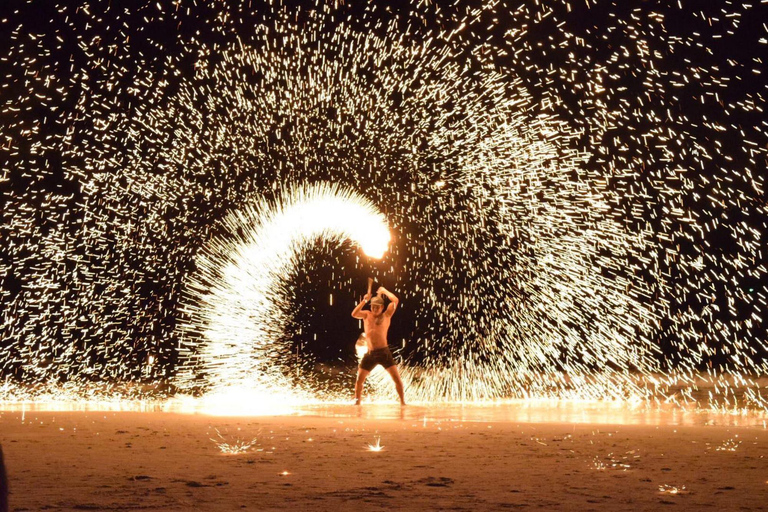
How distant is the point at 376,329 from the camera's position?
12805 mm

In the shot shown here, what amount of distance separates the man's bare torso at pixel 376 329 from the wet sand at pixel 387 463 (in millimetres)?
1774

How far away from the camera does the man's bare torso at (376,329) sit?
12.8 metres

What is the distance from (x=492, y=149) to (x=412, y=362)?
27.1ft

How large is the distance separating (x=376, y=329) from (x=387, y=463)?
5604 millimetres

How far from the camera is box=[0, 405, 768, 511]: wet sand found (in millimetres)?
5699

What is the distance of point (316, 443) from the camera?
8516 millimetres

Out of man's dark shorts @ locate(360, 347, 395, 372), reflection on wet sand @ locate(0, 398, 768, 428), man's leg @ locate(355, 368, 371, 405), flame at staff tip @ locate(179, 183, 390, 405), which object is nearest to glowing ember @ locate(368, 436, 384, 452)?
reflection on wet sand @ locate(0, 398, 768, 428)

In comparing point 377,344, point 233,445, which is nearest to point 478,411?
point 377,344

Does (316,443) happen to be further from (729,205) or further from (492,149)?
(729,205)

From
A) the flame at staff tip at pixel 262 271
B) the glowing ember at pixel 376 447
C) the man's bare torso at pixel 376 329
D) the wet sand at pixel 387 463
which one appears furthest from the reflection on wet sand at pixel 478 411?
the glowing ember at pixel 376 447

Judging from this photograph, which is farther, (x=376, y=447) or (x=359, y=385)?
(x=359, y=385)

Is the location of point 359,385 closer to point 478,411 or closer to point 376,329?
point 376,329

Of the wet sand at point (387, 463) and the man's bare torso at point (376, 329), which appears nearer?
the wet sand at point (387, 463)

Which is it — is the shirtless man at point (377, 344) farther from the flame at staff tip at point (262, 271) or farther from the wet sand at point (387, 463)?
the wet sand at point (387, 463)
